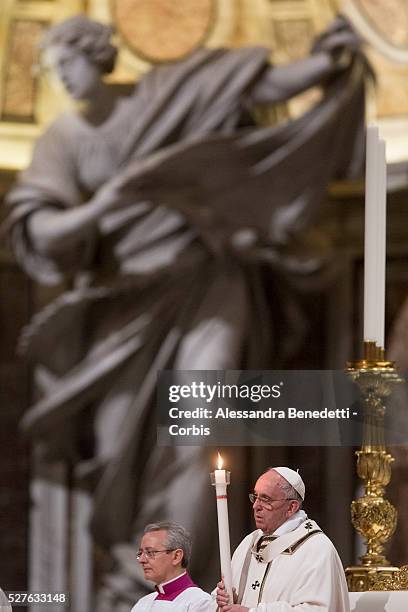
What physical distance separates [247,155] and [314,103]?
428 mm

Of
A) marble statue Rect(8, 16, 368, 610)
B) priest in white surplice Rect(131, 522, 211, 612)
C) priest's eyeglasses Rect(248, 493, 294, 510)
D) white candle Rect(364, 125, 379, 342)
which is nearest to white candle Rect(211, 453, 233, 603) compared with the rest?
priest's eyeglasses Rect(248, 493, 294, 510)

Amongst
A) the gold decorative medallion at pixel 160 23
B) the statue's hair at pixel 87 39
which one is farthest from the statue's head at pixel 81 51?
the gold decorative medallion at pixel 160 23

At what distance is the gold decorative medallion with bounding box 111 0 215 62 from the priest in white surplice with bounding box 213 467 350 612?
4191 mm

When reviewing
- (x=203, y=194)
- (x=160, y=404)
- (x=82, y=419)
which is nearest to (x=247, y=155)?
(x=203, y=194)

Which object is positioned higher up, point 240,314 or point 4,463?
point 240,314

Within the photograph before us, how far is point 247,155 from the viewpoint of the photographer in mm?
6629

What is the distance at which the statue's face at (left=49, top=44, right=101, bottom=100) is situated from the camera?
22.5ft

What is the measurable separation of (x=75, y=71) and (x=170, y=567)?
13.0 ft

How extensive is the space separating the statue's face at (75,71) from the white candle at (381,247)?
12.5 ft

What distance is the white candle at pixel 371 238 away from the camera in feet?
10.2

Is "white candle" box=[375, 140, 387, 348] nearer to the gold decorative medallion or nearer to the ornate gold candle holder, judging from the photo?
the ornate gold candle holder

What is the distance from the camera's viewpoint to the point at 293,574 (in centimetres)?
308

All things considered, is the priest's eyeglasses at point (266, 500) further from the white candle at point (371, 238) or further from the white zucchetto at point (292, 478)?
the white candle at point (371, 238)

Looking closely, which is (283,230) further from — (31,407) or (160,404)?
(160,404)
